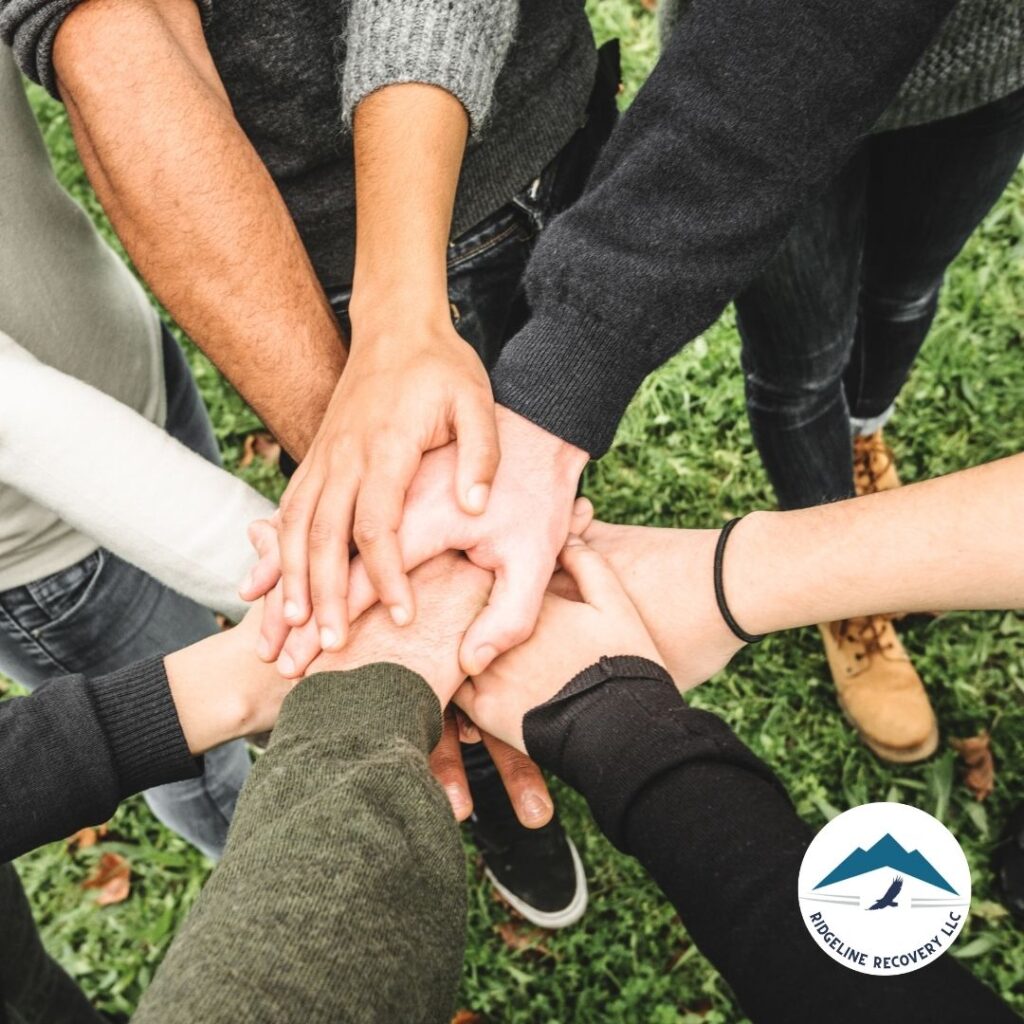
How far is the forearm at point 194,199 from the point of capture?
151 centimetres

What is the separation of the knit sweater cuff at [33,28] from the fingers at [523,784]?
4.50ft

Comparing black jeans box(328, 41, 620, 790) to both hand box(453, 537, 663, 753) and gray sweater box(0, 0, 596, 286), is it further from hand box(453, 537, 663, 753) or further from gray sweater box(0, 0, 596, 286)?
hand box(453, 537, 663, 753)

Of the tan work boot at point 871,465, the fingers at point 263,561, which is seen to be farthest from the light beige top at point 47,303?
the tan work boot at point 871,465

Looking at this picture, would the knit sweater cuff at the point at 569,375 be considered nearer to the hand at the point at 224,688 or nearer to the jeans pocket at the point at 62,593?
the hand at the point at 224,688

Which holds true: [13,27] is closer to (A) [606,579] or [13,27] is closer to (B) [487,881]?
(A) [606,579]

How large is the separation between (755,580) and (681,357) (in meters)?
2.18

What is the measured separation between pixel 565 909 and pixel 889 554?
1.65 metres

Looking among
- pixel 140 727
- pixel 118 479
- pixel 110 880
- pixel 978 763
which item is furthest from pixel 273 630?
pixel 978 763

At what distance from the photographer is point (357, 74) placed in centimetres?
162

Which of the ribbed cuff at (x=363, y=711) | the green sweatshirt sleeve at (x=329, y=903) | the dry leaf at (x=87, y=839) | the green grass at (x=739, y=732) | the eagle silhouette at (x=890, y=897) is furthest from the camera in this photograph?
the dry leaf at (x=87, y=839)

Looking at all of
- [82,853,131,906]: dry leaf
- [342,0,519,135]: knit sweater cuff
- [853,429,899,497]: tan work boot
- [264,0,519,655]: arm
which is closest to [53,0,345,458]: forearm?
[264,0,519,655]: arm

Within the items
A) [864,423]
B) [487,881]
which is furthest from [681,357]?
[487,881]

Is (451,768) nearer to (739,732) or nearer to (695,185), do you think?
(695,185)

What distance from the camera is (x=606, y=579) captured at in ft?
5.76
